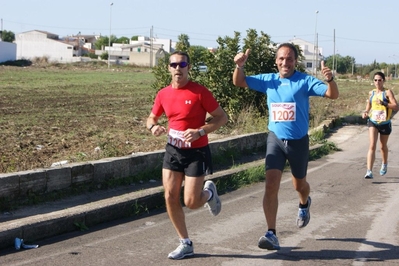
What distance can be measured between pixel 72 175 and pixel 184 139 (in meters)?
2.94

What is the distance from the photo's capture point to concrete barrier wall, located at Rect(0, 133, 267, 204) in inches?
315

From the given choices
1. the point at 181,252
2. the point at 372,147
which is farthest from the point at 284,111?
the point at 372,147

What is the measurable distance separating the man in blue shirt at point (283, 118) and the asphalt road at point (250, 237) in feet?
1.55

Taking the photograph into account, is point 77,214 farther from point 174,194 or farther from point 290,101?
point 290,101

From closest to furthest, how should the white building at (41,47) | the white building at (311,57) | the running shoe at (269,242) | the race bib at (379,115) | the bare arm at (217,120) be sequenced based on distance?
1. the bare arm at (217,120)
2. the running shoe at (269,242)
3. the race bib at (379,115)
4. the white building at (311,57)
5. the white building at (41,47)

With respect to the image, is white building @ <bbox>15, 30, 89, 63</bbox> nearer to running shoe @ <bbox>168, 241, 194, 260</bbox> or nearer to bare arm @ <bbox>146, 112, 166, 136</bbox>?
bare arm @ <bbox>146, 112, 166, 136</bbox>

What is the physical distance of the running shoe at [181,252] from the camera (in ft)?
21.2

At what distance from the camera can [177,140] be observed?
255 inches

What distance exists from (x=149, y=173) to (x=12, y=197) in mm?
2762

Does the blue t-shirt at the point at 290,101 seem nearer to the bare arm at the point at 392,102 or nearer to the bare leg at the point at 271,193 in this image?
the bare leg at the point at 271,193

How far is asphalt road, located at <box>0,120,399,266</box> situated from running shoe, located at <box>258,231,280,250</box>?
75 mm

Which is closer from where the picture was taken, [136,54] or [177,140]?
[177,140]

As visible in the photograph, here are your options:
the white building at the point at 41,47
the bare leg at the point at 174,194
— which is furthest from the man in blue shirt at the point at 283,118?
the white building at the point at 41,47

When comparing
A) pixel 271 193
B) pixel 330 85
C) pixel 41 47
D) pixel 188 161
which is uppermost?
pixel 41 47
